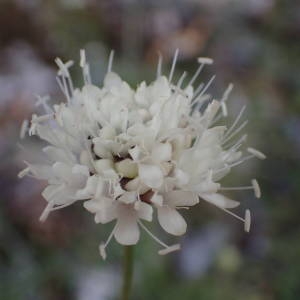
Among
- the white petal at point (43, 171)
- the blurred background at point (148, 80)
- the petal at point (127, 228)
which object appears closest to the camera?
the petal at point (127, 228)

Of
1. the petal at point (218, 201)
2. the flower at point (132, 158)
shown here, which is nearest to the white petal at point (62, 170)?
the flower at point (132, 158)

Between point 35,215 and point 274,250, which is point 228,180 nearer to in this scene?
point 274,250

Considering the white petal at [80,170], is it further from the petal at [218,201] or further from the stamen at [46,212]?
the petal at [218,201]

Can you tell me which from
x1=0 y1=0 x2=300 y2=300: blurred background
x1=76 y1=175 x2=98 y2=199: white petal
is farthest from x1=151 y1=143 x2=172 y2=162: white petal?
x1=0 y1=0 x2=300 y2=300: blurred background

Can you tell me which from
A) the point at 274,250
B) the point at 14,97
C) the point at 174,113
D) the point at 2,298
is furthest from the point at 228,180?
the point at 174,113

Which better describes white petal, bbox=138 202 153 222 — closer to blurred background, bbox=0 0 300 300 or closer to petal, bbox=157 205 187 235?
petal, bbox=157 205 187 235

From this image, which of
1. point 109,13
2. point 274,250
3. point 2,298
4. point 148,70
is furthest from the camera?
point 109,13
